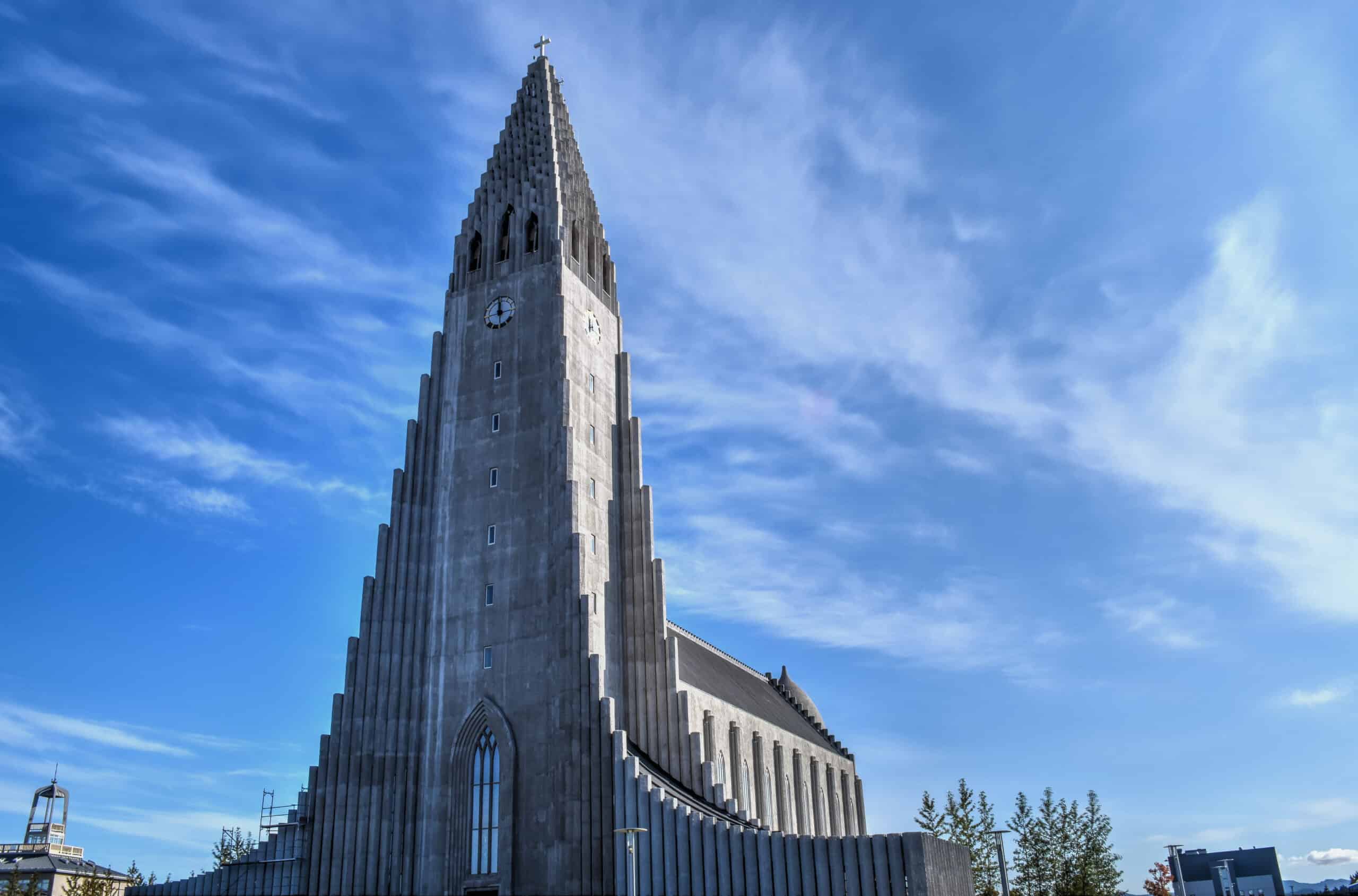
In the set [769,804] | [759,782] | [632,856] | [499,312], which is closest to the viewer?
[632,856]

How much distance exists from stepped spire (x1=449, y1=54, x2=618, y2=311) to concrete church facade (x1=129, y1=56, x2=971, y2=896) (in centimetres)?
17

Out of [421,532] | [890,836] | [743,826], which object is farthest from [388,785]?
[890,836]

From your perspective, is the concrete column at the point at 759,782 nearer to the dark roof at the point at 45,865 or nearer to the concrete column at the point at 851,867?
the concrete column at the point at 851,867

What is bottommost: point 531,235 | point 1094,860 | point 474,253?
point 1094,860

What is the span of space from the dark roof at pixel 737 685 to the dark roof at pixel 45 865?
51848 mm

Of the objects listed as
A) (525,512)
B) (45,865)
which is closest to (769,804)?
(525,512)

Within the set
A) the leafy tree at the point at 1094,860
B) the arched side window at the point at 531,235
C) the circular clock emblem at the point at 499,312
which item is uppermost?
the arched side window at the point at 531,235

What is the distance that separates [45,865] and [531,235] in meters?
70.8

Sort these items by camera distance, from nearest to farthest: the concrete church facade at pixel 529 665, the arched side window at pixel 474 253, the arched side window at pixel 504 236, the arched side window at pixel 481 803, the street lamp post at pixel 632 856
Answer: the street lamp post at pixel 632 856 < the concrete church facade at pixel 529 665 < the arched side window at pixel 481 803 < the arched side window at pixel 504 236 < the arched side window at pixel 474 253

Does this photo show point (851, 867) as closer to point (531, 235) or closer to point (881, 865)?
point (881, 865)

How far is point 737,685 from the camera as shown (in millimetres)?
79125

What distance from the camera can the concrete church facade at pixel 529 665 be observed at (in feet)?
147

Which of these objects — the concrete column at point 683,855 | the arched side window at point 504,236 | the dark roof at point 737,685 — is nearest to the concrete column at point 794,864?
the concrete column at point 683,855

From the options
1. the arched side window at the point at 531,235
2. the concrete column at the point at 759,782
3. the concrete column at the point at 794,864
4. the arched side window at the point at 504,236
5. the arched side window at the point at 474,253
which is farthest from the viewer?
the concrete column at the point at 759,782
